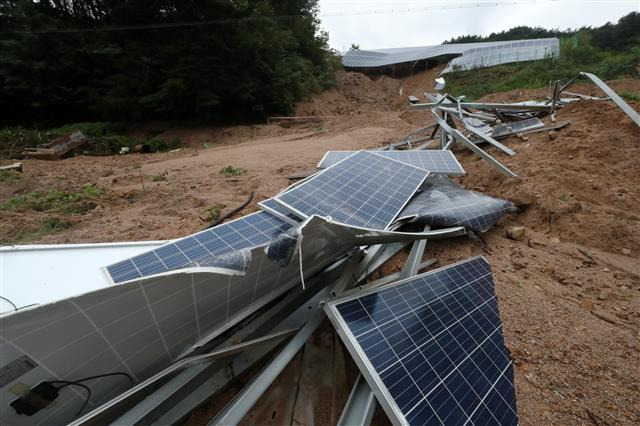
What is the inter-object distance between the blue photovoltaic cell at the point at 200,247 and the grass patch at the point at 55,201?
456cm

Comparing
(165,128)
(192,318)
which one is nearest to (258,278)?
(192,318)

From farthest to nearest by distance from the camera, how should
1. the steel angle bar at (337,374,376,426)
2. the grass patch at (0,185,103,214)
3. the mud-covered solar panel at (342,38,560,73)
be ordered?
the mud-covered solar panel at (342,38,560,73)
the grass patch at (0,185,103,214)
the steel angle bar at (337,374,376,426)

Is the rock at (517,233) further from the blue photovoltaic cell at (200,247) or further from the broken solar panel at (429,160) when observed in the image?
the blue photovoltaic cell at (200,247)

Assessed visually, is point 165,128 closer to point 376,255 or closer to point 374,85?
point 376,255

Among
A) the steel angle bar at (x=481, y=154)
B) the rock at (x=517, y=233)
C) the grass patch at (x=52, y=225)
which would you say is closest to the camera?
the rock at (x=517, y=233)

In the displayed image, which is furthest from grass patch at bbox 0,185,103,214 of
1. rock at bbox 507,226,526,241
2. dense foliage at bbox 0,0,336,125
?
dense foliage at bbox 0,0,336,125

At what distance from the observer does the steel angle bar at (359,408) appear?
2014mm

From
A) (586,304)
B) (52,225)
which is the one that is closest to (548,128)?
(586,304)

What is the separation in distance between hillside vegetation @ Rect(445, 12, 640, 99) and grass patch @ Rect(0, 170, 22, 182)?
2342 centimetres


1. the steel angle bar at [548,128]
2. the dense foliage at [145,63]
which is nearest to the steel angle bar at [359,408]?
the steel angle bar at [548,128]

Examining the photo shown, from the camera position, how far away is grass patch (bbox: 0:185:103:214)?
596 centimetres

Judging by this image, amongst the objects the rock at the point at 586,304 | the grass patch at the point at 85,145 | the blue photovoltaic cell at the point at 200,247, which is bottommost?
the rock at the point at 586,304

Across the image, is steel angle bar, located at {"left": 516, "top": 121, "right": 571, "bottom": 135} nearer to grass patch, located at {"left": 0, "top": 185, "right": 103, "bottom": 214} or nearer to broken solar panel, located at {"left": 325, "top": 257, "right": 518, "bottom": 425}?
broken solar panel, located at {"left": 325, "top": 257, "right": 518, "bottom": 425}

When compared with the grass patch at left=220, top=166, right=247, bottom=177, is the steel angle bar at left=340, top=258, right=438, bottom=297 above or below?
below
